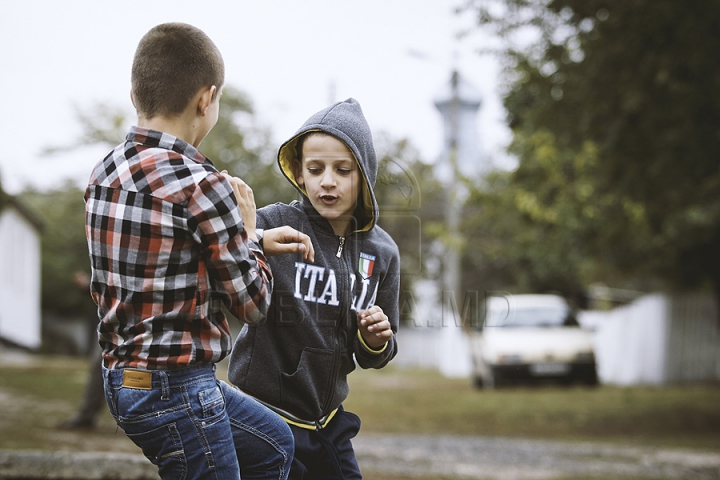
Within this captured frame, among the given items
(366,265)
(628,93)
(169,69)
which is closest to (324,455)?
(366,265)

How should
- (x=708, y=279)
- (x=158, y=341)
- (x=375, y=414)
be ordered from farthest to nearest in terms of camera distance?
(x=708, y=279)
(x=375, y=414)
(x=158, y=341)

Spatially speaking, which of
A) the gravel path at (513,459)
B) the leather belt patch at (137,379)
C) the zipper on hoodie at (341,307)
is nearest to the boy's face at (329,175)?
the zipper on hoodie at (341,307)

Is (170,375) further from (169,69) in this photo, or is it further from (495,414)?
(495,414)

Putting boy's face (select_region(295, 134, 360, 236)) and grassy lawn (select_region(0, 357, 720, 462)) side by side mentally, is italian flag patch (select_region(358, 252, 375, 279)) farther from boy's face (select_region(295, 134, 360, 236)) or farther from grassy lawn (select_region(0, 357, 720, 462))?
grassy lawn (select_region(0, 357, 720, 462))

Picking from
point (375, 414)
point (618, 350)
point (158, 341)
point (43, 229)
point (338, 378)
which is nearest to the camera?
point (158, 341)

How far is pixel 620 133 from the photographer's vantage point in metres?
8.09

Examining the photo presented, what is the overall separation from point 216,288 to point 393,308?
90cm

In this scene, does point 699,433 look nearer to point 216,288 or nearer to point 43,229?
point 216,288

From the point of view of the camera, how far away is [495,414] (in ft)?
35.2

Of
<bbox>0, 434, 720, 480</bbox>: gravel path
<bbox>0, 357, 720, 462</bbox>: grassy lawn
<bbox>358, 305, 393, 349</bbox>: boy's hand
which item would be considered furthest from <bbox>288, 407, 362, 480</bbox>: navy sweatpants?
<bbox>0, 357, 720, 462</bbox>: grassy lawn

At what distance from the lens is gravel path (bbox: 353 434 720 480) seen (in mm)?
6270

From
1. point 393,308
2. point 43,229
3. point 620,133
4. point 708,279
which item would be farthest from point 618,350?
point 43,229

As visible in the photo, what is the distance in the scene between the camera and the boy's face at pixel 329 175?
96.5 inches

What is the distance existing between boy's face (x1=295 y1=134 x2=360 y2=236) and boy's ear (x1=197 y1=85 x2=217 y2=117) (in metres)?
0.52
